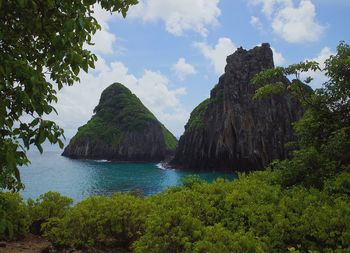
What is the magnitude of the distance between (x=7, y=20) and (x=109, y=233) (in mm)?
7797

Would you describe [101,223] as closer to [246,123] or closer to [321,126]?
[321,126]

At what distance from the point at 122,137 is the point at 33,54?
417 feet

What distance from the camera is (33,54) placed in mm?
5230

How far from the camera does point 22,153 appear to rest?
417 centimetres

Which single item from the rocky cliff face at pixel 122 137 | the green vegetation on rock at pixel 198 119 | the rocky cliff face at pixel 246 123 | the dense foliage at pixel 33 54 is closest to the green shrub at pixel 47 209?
the dense foliage at pixel 33 54

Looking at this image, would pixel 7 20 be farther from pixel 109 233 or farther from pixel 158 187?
pixel 158 187

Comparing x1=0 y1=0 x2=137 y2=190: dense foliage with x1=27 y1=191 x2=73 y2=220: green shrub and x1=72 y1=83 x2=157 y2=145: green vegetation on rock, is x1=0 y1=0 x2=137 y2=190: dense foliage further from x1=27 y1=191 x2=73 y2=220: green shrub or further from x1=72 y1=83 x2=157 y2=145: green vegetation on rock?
x1=72 y1=83 x2=157 y2=145: green vegetation on rock

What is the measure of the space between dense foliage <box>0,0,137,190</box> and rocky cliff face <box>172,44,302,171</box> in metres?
76.5

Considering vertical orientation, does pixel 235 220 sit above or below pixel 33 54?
below

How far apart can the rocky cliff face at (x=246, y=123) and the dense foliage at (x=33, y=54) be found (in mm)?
76503

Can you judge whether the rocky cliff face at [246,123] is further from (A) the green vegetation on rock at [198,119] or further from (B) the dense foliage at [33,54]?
(B) the dense foliage at [33,54]

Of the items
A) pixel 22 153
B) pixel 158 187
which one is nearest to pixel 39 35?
pixel 22 153

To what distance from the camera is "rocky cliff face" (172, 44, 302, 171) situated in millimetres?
80375

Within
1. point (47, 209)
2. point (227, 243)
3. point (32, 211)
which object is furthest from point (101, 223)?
point (227, 243)
